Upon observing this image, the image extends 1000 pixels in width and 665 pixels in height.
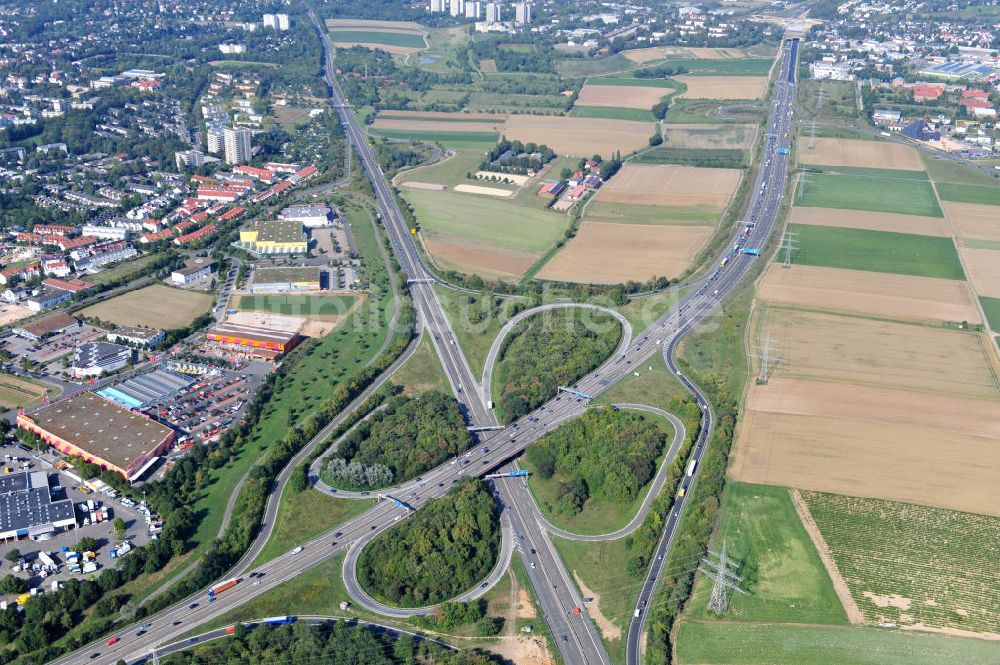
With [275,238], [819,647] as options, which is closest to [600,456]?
[819,647]

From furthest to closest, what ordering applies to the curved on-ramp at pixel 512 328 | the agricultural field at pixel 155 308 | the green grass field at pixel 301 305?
the green grass field at pixel 301 305 → the agricultural field at pixel 155 308 → the curved on-ramp at pixel 512 328

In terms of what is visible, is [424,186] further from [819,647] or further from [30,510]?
[819,647]

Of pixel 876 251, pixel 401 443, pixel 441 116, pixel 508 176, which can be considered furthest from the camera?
pixel 441 116

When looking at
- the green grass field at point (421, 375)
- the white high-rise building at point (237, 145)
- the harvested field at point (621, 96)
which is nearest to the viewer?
the green grass field at point (421, 375)

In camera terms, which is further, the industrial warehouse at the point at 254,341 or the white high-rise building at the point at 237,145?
the white high-rise building at the point at 237,145

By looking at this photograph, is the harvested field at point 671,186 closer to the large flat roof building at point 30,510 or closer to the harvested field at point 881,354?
the harvested field at point 881,354

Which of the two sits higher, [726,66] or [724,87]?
[726,66]

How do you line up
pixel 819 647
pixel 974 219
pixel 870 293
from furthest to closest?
pixel 974 219 → pixel 870 293 → pixel 819 647

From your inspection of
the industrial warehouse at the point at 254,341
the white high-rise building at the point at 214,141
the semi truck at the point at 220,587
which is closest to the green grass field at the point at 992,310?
the industrial warehouse at the point at 254,341
